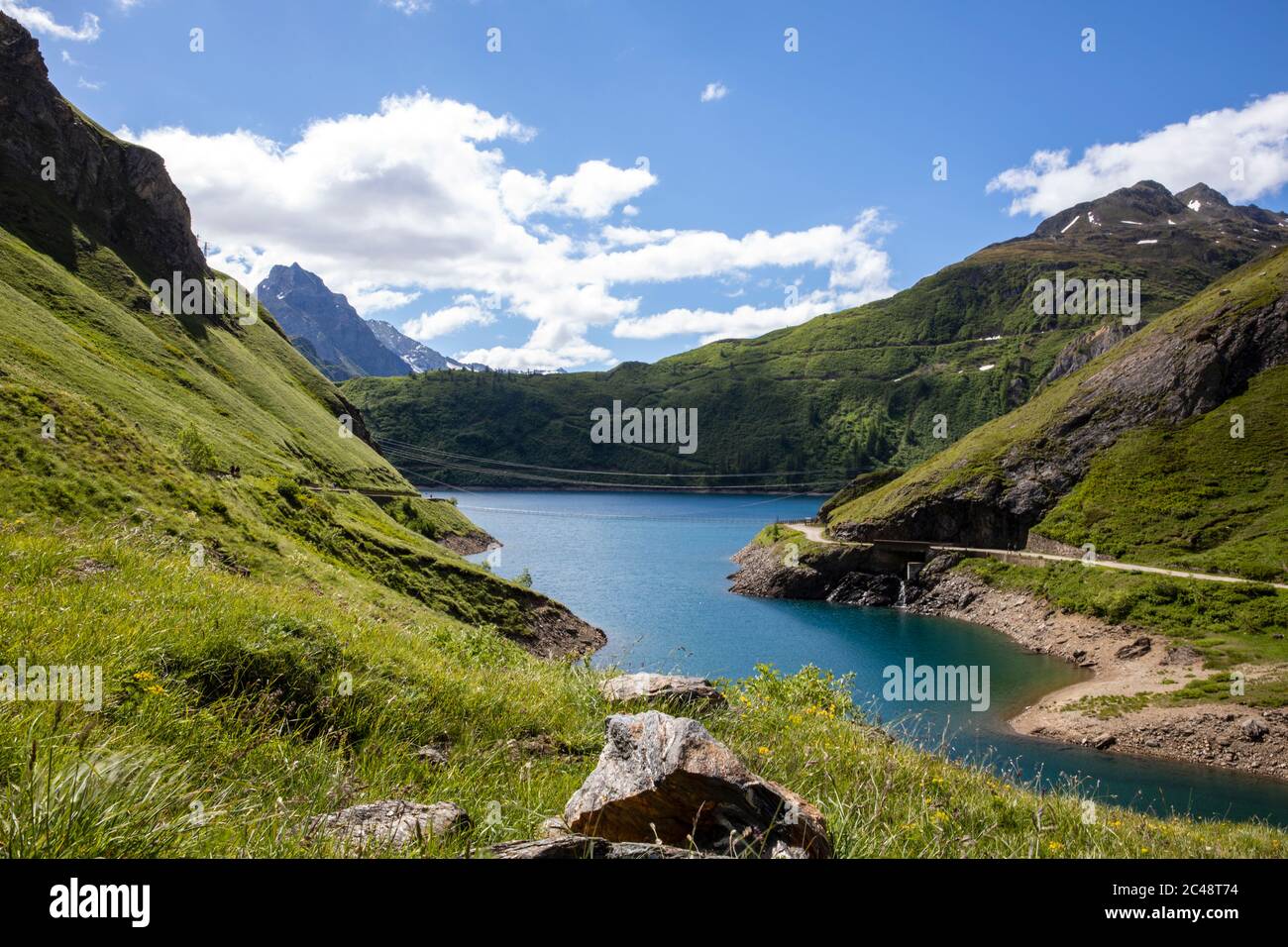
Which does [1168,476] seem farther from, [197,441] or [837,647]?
[197,441]

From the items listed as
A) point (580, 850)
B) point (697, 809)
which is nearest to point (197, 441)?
point (697, 809)

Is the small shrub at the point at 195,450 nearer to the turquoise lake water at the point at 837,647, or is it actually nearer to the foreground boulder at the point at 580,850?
the turquoise lake water at the point at 837,647

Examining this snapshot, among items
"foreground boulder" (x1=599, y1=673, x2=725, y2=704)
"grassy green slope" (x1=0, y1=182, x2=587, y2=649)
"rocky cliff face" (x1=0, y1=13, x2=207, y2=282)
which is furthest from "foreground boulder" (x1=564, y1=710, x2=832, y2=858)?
"rocky cliff face" (x1=0, y1=13, x2=207, y2=282)

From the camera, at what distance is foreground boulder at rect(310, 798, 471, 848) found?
3.94 meters

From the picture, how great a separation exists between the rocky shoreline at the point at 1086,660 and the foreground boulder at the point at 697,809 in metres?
46.9

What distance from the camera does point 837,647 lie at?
66.9 meters

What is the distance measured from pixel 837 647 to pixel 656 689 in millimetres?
62251

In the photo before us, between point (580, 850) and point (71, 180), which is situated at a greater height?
point (71, 180)

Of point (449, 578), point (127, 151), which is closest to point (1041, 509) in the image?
point (449, 578)

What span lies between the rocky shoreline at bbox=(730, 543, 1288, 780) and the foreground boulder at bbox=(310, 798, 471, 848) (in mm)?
48437

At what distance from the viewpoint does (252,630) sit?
720 cm

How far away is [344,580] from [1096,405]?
99591 mm
